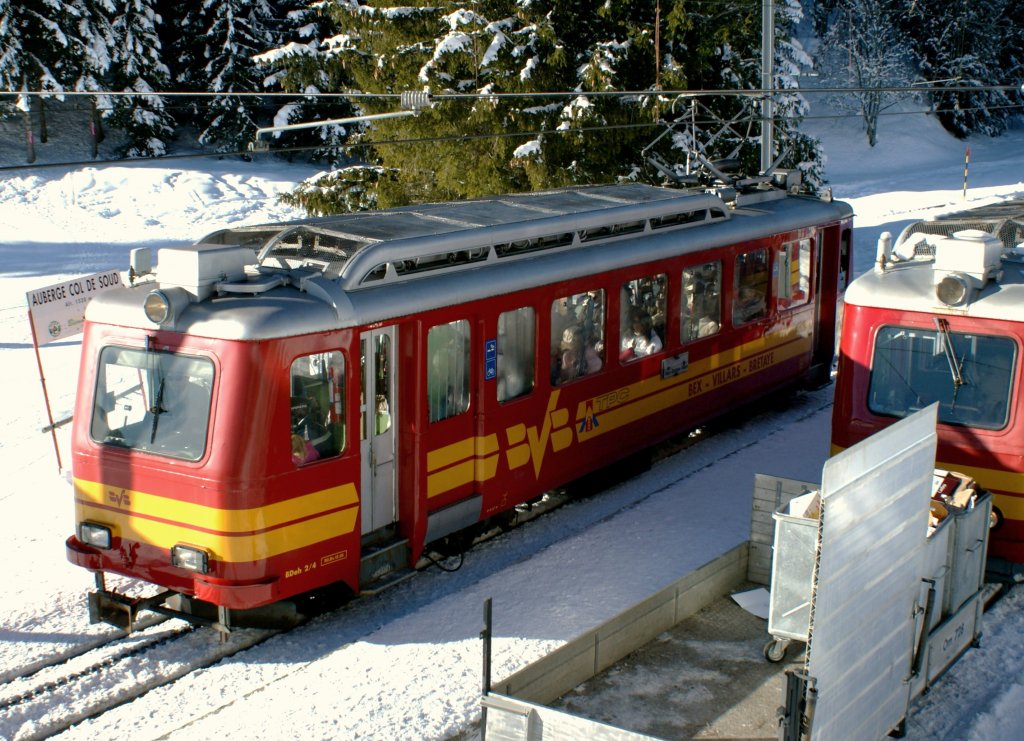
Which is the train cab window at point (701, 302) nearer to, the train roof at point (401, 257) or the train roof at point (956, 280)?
the train roof at point (401, 257)

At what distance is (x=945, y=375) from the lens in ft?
34.1

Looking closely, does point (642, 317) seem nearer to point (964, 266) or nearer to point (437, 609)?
point (964, 266)

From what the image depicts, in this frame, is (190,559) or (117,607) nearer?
(190,559)

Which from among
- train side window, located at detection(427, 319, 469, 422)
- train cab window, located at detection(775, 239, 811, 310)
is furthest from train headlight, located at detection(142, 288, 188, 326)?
train cab window, located at detection(775, 239, 811, 310)

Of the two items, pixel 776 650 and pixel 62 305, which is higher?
pixel 62 305

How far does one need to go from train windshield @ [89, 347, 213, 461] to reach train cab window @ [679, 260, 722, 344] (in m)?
6.08

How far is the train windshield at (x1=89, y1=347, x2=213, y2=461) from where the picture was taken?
29.5 feet

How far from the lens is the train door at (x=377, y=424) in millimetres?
9695

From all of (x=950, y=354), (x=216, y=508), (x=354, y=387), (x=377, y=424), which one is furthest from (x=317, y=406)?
(x=950, y=354)

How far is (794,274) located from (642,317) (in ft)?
11.8

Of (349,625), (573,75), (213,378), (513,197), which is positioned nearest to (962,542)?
(349,625)

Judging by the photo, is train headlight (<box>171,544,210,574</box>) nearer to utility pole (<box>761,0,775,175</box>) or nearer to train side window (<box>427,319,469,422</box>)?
train side window (<box>427,319,469,422</box>)

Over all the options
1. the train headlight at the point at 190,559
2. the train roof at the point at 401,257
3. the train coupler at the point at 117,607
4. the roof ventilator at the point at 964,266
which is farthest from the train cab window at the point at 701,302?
the train coupler at the point at 117,607

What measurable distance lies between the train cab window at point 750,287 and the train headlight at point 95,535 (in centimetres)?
769
